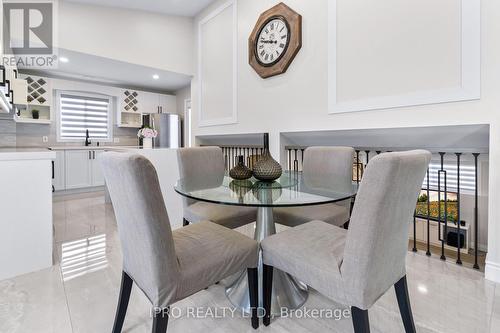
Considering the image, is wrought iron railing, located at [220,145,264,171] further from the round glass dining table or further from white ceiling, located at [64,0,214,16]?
white ceiling, located at [64,0,214,16]

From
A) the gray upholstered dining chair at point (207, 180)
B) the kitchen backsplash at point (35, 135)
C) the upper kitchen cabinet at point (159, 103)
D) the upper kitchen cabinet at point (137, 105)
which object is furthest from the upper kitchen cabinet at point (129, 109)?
the gray upholstered dining chair at point (207, 180)

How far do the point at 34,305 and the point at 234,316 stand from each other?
1.23 metres

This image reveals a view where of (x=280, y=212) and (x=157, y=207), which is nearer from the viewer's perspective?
(x=157, y=207)

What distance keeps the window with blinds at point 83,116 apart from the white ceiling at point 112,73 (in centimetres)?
41

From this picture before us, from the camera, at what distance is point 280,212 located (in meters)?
1.89

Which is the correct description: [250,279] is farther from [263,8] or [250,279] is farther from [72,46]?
[72,46]

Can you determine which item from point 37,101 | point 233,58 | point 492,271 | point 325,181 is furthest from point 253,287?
point 37,101

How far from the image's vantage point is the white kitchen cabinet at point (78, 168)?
491cm

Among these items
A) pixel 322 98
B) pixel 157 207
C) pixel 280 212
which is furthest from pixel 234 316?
pixel 322 98

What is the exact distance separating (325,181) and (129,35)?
378cm

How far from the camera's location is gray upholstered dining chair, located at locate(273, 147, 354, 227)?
1.80 meters

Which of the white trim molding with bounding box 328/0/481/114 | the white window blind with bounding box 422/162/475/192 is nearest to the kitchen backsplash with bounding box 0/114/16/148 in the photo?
the white trim molding with bounding box 328/0/481/114

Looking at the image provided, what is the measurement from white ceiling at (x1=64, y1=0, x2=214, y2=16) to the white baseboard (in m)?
4.56

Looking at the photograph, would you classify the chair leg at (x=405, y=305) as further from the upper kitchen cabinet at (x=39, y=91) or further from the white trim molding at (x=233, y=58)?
the upper kitchen cabinet at (x=39, y=91)
